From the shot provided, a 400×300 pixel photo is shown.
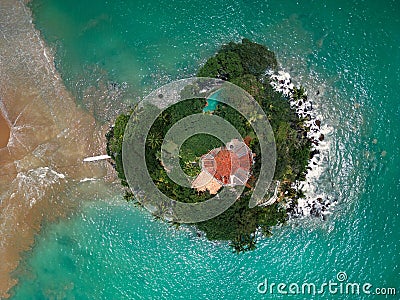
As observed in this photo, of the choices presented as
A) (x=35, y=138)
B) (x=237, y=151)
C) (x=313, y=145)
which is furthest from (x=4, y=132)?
(x=313, y=145)

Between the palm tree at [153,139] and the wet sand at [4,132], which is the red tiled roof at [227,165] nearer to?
the palm tree at [153,139]

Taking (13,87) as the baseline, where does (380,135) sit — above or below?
below

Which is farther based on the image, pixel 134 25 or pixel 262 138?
pixel 134 25

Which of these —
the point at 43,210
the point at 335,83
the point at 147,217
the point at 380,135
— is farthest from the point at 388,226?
the point at 43,210

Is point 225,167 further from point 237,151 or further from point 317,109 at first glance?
point 317,109

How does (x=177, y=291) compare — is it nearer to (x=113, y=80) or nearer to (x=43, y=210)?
(x=43, y=210)

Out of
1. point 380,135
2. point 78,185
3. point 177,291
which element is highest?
point 380,135
